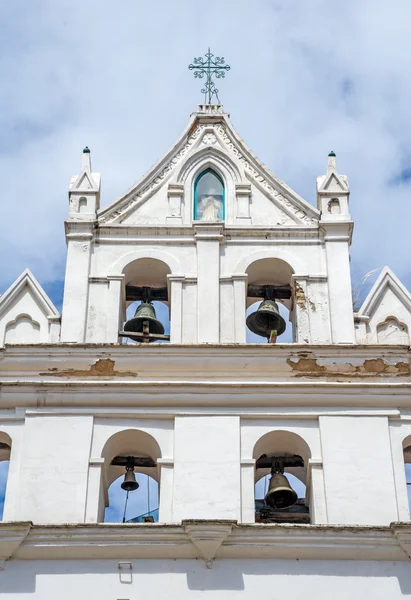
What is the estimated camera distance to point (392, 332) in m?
21.9

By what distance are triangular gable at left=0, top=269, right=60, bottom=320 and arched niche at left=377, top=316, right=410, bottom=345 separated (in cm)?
438

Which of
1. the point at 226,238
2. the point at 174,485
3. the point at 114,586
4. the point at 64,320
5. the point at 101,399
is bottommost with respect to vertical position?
the point at 114,586

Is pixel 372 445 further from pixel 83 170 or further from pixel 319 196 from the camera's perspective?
pixel 83 170

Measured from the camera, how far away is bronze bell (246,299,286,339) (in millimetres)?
22391

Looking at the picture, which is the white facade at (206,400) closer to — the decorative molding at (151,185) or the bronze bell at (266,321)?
the decorative molding at (151,185)

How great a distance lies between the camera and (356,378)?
20.6 meters

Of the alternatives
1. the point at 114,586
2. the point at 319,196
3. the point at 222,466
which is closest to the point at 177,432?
the point at 222,466

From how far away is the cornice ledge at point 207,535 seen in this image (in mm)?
18609

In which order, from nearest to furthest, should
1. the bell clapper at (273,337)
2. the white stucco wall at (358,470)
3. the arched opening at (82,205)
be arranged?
1. the white stucco wall at (358,470)
2. the bell clapper at (273,337)
3. the arched opening at (82,205)

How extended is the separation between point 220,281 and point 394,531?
4918 millimetres

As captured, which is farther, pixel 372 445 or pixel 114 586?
pixel 372 445

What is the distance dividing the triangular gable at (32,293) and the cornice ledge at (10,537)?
3.88 metres

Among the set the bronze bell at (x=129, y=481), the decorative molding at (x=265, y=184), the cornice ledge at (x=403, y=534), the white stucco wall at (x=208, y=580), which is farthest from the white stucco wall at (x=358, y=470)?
the decorative molding at (x=265, y=184)

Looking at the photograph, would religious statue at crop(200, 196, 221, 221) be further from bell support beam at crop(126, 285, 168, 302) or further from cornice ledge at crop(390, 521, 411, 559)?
cornice ledge at crop(390, 521, 411, 559)
